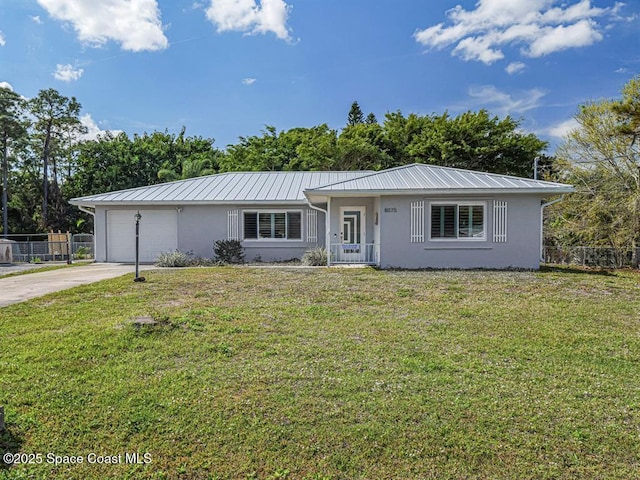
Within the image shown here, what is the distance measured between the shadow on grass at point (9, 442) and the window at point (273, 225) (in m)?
12.7

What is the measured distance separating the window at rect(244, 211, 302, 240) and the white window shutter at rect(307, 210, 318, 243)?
374 mm

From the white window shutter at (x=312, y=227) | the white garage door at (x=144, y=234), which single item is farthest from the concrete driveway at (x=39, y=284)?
the white window shutter at (x=312, y=227)

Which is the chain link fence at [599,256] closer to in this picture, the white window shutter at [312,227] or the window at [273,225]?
the white window shutter at [312,227]

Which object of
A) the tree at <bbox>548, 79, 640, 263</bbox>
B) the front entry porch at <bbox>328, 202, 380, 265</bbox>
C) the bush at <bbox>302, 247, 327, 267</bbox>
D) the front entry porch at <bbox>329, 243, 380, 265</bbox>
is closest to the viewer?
the bush at <bbox>302, 247, 327, 267</bbox>

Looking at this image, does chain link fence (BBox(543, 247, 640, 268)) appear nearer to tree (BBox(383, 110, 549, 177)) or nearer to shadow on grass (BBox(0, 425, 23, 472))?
tree (BBox(383, 110, 549, 177))

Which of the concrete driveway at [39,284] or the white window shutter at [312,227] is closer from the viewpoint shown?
the concrete driveway at [39,284]

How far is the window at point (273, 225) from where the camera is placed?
51.8ft

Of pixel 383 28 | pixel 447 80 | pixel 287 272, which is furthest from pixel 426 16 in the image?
pixel 287 272

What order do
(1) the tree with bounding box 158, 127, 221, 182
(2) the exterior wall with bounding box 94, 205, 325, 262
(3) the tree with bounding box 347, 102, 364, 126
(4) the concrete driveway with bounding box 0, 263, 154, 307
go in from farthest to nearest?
(3) the tree with bounding box 347, 102, 364, 126, (1) the tree with bounding box 158, 127, 221, 182, (2) the exterior wall with bounding box 94, 205, 325, 262, (4) the concrete driveway with bounding box 0, 263, 154, 307

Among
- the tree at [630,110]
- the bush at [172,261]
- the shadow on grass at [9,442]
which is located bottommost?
the shadow on grass at [9,442]

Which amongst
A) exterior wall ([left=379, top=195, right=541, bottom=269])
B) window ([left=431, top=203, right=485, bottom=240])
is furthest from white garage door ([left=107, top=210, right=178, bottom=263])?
window ([left=431, top=203, right=485, bottom=240])

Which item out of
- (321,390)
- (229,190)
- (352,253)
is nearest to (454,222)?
(352,253)

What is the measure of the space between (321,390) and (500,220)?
1118 cm

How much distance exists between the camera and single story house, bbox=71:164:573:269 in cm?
1302
